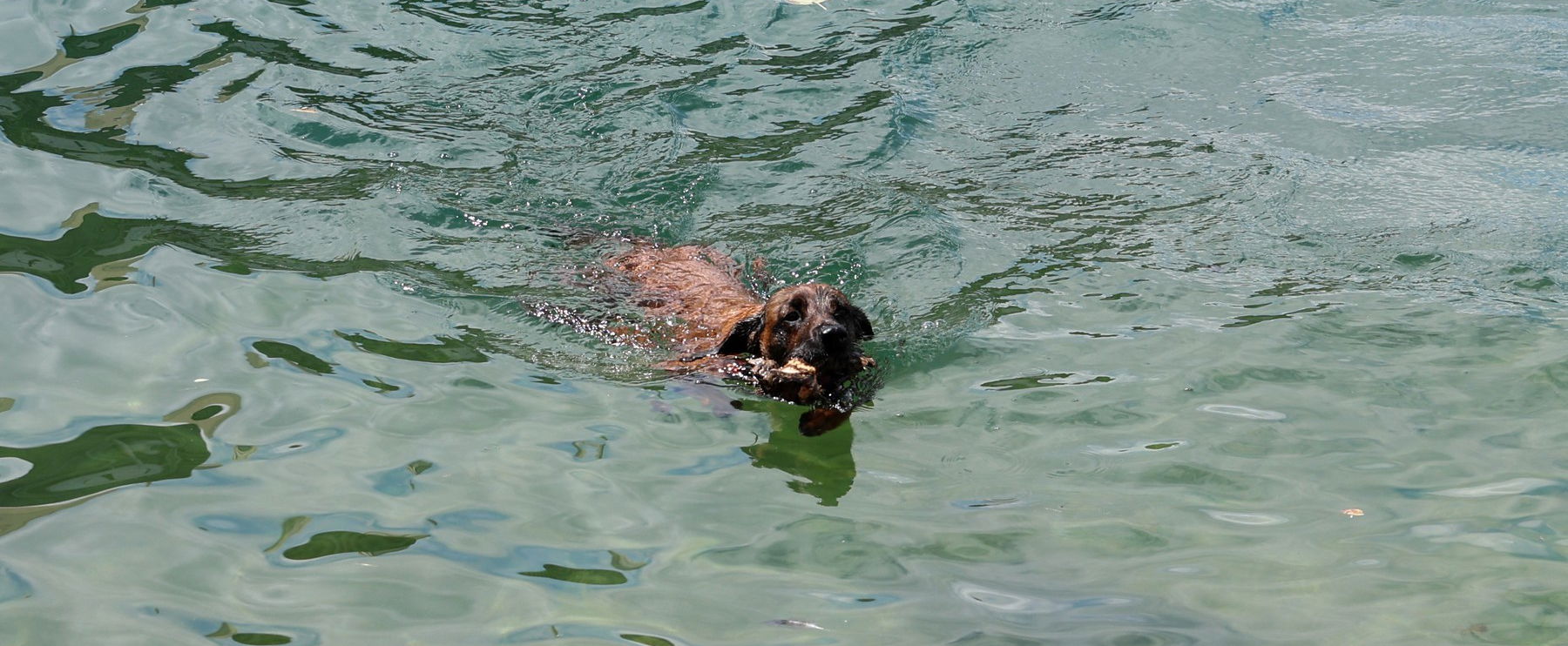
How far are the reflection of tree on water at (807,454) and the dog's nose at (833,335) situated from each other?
0.39 metres

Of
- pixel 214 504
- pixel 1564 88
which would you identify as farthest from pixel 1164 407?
pixel 1564 88

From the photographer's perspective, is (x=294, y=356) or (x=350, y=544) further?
(x=294, y=356)

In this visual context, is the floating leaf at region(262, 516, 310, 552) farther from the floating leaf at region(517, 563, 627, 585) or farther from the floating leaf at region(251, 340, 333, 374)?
the floating leaf at region(251, 340, 333, 374)

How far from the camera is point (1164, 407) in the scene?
6234mm

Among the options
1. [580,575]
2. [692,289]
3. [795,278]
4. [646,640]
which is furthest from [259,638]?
[795,278]

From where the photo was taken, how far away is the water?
15.4 ft

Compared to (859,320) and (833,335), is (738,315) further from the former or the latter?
(833,335)

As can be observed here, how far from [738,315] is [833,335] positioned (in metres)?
0.97

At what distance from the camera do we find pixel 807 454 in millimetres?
5898

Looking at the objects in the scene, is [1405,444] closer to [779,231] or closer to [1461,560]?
[1461,560]

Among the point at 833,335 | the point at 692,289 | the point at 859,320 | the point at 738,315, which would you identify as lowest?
the point at 692,289

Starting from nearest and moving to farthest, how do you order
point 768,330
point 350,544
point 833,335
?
point 350,544 → point 833,335 → point 768,330

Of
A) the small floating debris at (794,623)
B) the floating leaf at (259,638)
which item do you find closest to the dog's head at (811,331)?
the small floating debris at (794,623)

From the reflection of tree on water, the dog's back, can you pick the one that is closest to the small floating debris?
the reflection of tree on water
